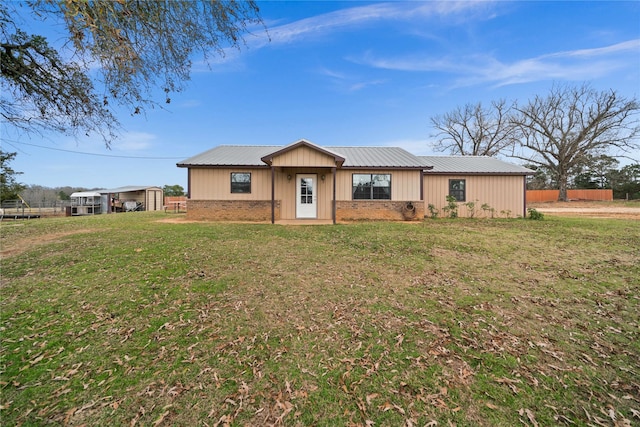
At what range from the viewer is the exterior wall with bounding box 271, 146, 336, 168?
1222 centimetres

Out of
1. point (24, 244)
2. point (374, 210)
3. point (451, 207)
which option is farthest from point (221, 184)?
point (451, 207)

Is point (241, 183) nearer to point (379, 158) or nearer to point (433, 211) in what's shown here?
point (379, 158)

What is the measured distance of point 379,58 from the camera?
569 inches

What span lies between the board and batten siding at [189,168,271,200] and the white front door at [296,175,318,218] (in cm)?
154

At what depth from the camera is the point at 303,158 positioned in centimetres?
1224

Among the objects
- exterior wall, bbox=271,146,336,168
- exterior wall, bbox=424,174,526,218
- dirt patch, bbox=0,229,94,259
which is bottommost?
dirt patch, bbox=0,229,94,259

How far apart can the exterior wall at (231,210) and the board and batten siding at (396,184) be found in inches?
134

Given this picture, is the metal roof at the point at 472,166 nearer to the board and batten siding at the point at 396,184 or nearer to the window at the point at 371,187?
the board and batten siding at the point at 396,184

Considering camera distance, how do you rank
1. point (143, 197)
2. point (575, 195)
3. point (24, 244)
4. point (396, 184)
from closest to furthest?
1. point (24, 244)
2. point (396, 184)
3. point (143, 197)
4. point (575, 195)

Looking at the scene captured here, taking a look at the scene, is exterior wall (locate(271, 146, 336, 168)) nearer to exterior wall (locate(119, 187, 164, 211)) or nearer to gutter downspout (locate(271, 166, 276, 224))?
gutter downspout (locate(271, 166, 276, 224))

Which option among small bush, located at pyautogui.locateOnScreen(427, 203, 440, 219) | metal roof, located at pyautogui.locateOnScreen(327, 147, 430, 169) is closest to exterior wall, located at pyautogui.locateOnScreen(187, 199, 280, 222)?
metal roof, located at pyautogui.locateOnScreen(327, 147, 430, 169)

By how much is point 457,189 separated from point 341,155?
23.5ft

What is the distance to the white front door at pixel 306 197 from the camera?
45.1ft

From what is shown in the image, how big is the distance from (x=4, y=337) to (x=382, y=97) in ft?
65.2
